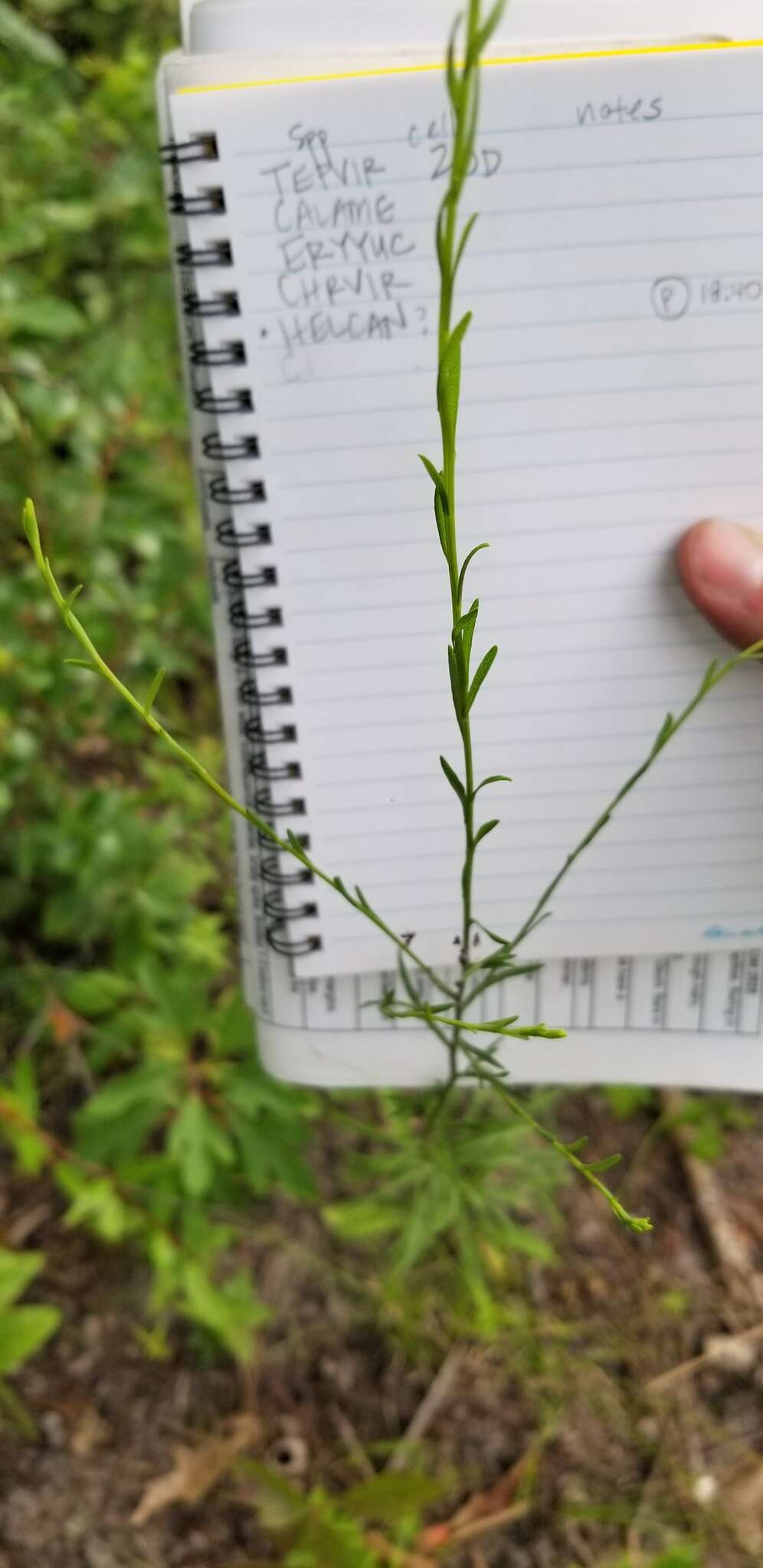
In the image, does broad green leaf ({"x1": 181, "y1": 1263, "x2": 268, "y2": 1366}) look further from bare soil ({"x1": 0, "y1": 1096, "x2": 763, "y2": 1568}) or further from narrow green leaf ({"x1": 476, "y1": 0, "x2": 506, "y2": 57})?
narrow green leaf ({"x1": 476, "y1": 0, "x2": 506, "y2": 57})

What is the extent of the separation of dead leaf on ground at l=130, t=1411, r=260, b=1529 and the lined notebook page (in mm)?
479

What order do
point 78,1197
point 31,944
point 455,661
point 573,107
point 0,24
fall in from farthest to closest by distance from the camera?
point 31,944, point 78,1197, point 0,24, point 573,107, point 455,661

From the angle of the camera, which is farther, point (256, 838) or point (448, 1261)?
point (448, 1261)

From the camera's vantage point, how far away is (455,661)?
317 mm

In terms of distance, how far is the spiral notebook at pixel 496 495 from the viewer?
1.83ft

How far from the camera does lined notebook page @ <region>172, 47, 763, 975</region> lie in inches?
21.9

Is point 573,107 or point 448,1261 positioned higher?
point 573,107

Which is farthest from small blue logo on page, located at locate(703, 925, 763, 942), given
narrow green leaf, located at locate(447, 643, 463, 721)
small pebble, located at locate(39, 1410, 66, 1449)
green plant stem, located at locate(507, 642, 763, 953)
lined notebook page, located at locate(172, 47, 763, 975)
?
small pebble, located at locate(39, 1410, 66, 1449)

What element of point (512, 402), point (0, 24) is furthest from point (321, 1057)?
point (0, 24)

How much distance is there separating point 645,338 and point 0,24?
48 centimetres

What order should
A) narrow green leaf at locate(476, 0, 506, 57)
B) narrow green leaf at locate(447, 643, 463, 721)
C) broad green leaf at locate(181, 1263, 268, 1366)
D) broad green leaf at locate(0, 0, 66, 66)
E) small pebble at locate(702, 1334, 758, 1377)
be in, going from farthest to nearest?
small pebble at locate(702, 1334, 758, 1377)
broad green leaf at locate(181, 1263, 268, 1366)
broad green leaf at locate(0, 0, 66, 66)
narrow green leaf at locate(447, 643, 463, 721)
narrow green leaf at locate(476, 0, 506, 57)

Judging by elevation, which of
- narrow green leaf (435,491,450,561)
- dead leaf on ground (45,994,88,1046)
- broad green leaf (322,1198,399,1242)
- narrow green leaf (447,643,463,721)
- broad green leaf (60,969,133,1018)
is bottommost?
broad green leaf (322,1198,399,1242)

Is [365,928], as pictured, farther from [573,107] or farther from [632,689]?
[573,107]

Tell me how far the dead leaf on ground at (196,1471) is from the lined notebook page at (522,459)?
0.48 meters
